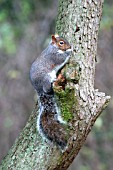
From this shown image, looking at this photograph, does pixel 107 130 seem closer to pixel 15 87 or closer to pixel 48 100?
pixel 15 87

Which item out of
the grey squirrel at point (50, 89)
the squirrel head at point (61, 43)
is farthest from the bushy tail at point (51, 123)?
the squirrel head at point (61, 43)

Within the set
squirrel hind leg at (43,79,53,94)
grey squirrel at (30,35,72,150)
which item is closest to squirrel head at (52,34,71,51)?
grey squirrel at (30,35,72,150)

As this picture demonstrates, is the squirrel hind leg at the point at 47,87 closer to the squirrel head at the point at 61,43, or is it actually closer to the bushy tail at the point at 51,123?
the bushy tail at the point at 51,123

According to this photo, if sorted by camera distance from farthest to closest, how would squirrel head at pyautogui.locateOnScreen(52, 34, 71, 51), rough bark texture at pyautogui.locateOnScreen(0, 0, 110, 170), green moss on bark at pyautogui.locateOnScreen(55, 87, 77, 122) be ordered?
squirrel head at pyautogui.locateOnScreen(52, 34, 71, 51) < rough bark texture at pyautogui.locateOnScreen(0, 0, 110, 170) < green moss on bark at pyautogui.locateOnScreen(55, 87, 77, 122)

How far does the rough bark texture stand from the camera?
89.2 inches

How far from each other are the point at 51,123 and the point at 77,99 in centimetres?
15

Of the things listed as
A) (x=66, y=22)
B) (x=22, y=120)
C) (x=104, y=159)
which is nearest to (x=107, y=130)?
(x=104, y=159)

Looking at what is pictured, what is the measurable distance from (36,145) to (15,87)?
9.47ft

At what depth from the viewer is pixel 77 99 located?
221cm

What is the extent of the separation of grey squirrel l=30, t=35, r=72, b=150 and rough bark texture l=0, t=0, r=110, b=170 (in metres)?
0.04

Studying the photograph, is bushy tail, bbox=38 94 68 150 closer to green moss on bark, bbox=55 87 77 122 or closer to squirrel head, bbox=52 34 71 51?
green moss on bark, bbox=55 87 77 122

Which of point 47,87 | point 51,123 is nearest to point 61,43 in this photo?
point 47,87

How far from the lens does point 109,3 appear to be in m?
5.74

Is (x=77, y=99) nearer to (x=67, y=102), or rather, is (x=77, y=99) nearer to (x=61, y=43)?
(x=67, y=102)
